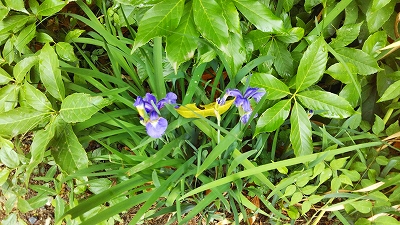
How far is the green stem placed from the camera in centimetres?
87

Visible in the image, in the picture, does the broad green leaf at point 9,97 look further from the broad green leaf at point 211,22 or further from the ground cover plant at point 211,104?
the broad green leaf at point 211,22

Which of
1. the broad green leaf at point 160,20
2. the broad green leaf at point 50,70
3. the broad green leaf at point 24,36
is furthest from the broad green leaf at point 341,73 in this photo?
the broad green leaf at point 24,36

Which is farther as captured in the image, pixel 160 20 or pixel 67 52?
pixel 67 52

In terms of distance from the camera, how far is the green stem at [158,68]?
34.3 inches

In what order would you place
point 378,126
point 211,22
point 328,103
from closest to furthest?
point 211,22 < point 328,103 < point 378,126

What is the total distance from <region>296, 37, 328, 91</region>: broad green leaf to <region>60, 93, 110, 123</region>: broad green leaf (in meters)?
0.48

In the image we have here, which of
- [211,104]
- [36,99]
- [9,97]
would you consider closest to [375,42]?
[211,104]

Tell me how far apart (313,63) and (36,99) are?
68cm

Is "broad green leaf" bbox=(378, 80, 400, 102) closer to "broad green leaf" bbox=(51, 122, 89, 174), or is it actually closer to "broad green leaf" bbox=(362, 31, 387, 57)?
"broad green leaf" bbox=(362, 31, 387, 57)

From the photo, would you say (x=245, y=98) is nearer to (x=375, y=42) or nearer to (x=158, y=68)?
(x=158, y=68)

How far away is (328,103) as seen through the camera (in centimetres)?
86

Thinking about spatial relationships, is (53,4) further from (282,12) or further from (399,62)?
(399,62)

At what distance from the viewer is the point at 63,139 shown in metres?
0.89

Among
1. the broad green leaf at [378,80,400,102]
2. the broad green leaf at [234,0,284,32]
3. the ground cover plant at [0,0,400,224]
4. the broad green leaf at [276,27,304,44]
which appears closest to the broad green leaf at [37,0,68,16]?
the ground cover plant at [0,0,400,224]
